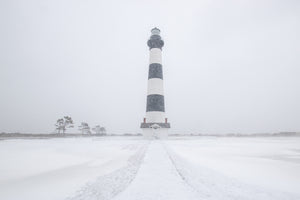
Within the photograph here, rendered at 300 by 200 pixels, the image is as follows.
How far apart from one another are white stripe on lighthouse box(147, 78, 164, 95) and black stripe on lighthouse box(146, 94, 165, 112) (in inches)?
23.8

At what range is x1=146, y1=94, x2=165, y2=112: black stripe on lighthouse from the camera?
2327cm

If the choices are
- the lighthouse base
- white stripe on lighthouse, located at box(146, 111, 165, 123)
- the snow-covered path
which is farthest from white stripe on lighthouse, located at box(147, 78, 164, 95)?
the snow-covered path

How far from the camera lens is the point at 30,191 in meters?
3.28

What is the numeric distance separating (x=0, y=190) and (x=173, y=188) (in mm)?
3475

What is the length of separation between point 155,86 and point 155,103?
100 inches

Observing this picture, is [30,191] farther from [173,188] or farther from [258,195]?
[258,195]

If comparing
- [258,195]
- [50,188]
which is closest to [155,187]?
[258,195]

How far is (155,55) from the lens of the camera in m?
25.9

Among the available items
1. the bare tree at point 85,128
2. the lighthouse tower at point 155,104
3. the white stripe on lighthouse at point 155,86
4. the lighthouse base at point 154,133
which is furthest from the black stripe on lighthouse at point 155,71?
the bare tree at point 85,128

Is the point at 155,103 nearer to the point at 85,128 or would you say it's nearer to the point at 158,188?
the point at 158,188

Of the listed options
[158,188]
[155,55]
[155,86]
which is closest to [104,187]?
[158,188]

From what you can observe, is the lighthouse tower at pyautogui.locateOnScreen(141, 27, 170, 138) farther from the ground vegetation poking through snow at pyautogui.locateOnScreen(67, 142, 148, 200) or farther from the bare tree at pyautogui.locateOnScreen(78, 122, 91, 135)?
the bare tree at pyautogui.locateOnScreen(78, 122, 91, 135)

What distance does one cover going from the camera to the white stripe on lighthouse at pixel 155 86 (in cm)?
2394

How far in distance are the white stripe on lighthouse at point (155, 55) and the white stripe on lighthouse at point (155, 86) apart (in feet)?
10.3
